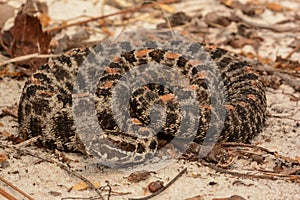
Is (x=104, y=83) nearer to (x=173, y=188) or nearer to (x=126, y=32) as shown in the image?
(x=173, y=188)

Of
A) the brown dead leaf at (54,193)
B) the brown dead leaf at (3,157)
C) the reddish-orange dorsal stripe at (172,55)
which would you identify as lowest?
the brown dead leaf at (54,193)

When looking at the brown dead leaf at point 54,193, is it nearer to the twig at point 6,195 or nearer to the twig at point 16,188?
the twig at point 16,188

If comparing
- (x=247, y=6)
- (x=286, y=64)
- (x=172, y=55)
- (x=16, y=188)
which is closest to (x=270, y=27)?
(x=247, y=6)

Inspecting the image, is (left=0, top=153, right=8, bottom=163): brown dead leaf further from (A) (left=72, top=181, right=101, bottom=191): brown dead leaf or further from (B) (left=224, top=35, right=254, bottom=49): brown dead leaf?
(B) (left=224, top=35, right=254, bottom=49): brown dead leaf

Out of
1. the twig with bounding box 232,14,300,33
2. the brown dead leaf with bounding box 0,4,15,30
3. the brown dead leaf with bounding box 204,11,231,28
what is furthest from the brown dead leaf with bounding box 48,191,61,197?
the twig with bounding box 232,14,300,33

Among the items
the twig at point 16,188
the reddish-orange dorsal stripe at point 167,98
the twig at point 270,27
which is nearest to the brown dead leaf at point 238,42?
the twig at point 270,27
